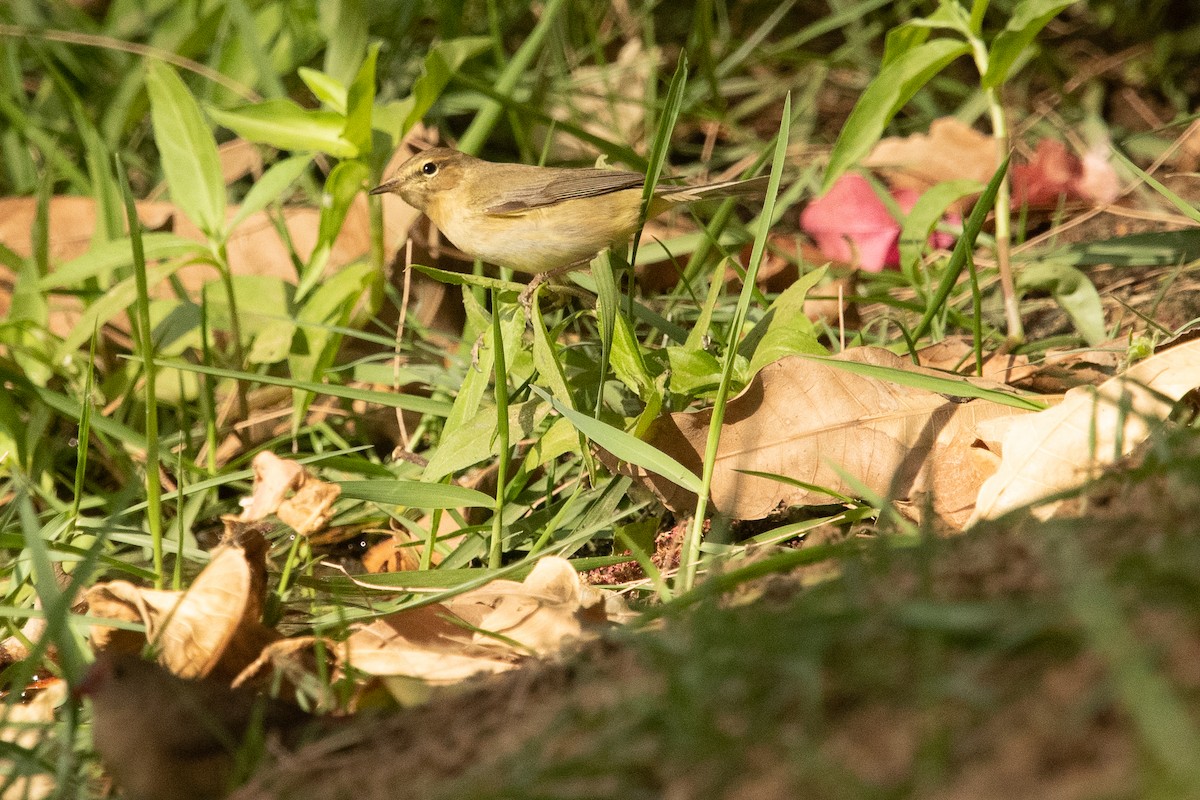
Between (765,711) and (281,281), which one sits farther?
(281,281)

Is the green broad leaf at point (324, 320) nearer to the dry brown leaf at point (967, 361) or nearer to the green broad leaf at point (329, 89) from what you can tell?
the green broad leaf at point (329, 89)

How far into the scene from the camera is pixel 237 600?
7.25ft

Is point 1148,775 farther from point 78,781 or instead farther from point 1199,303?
Result: point 1199,303

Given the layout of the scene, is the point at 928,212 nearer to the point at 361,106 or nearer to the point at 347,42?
the point at 361,106

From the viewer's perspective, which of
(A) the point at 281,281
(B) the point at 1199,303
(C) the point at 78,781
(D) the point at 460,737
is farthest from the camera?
(A) the point at 281,281

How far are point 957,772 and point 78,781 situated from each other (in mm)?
1412

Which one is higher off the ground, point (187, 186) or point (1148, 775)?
point (1148, 775)

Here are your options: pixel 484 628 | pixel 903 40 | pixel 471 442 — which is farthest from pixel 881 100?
pixel 484 628

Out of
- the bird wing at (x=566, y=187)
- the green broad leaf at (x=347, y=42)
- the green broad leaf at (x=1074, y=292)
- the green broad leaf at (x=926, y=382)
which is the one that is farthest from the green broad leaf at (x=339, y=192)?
the green broad leaf at (x=1074, y=292)

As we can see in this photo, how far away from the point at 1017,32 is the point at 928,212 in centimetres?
69

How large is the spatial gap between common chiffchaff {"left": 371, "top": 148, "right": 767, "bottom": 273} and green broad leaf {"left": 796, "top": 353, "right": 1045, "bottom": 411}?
3.38ft

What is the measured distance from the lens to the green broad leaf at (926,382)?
2566mm

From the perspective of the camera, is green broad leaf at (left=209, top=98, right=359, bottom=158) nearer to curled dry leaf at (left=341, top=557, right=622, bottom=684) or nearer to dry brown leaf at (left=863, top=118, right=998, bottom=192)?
curled dry leaf at (left=341, top=557, right=622, bottom=684)

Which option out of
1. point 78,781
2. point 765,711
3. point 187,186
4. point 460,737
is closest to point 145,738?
point 78,781
